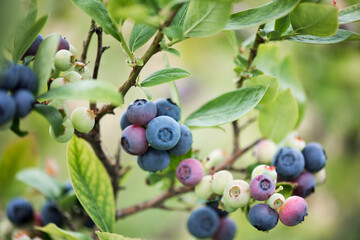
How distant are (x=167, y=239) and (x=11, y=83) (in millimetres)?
2223

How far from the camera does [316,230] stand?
222 centimetres

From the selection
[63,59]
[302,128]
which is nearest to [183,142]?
[63,59]

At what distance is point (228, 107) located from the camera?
2.67 feet

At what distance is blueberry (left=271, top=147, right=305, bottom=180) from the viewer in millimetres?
813

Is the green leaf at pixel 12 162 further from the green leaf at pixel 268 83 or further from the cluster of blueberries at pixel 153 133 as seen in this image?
the green leaf at pixel 268 83

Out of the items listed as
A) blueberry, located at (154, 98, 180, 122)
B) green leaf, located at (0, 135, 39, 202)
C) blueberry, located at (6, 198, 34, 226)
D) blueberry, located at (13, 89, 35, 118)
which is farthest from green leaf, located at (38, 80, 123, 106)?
green leaf, located at (0, 135, 39, 202)

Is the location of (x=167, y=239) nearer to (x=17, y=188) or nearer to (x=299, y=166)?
(x=17, y=188)

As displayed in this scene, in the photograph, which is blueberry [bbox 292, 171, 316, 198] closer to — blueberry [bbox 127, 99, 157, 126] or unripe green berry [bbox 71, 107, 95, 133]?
blueberry [bbox 127, 99, 157, 126]

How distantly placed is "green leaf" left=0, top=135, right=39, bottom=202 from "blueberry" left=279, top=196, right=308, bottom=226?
84 centimetres

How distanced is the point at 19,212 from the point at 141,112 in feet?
1.81

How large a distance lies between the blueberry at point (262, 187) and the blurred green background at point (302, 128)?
1.07 m

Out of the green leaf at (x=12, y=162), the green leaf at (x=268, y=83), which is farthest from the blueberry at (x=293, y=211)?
the green leaf at (x=12, y=162)

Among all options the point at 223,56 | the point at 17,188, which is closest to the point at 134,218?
the point at 17,188

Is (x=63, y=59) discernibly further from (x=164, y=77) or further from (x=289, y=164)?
(x=289, y=164)
